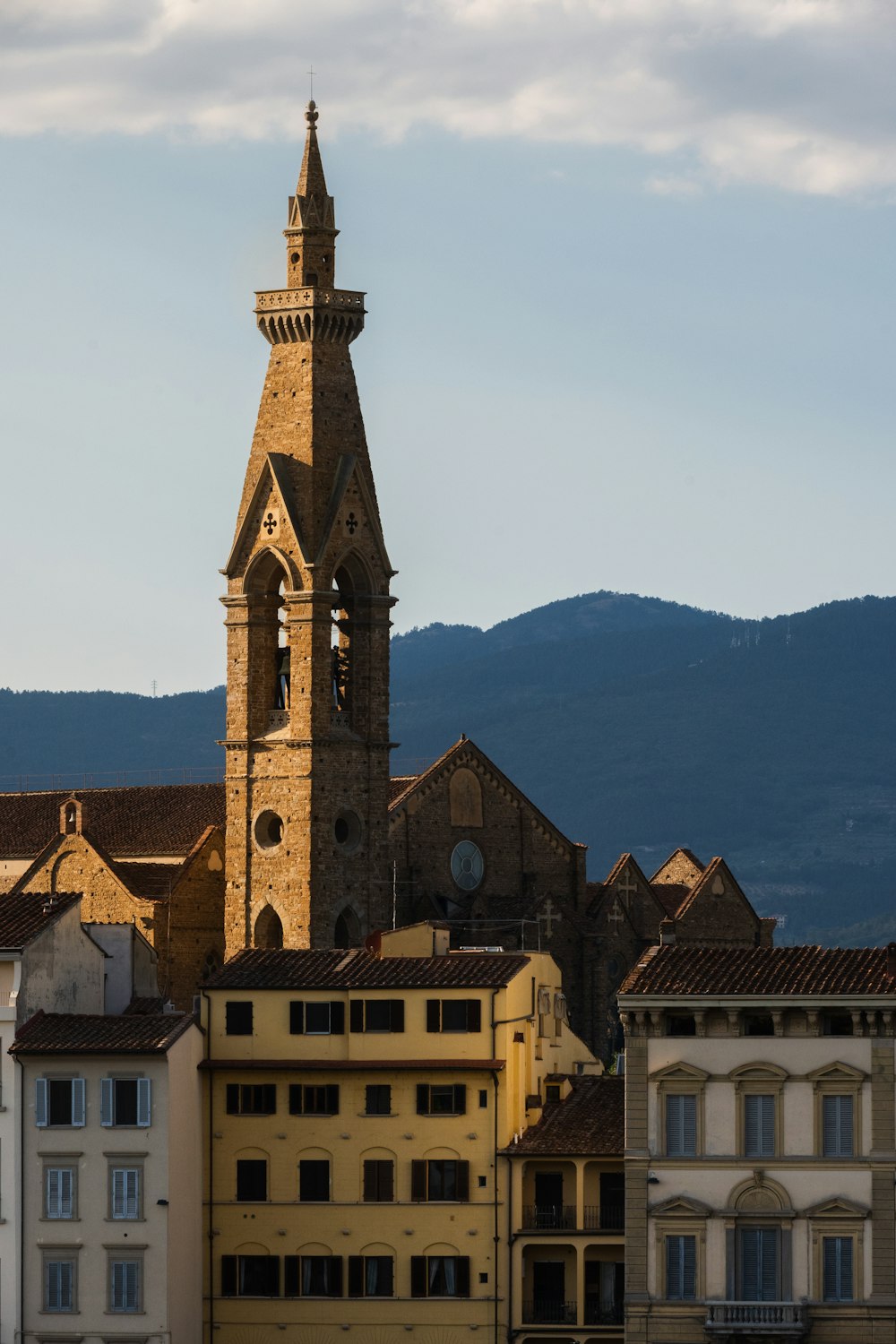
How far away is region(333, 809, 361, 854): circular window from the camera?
11369 centimetres

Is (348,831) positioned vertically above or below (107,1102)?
above

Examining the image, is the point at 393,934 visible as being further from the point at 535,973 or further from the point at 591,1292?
the point at 591,1292

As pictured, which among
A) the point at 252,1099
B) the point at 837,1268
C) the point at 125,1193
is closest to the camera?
the point at 837,1268

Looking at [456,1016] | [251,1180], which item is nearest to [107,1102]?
[251,1180]

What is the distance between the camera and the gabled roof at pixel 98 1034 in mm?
85625

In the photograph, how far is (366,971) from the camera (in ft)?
295

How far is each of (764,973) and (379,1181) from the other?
11810 millimetres

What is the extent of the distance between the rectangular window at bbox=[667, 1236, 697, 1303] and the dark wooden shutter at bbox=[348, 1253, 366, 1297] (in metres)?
9.35

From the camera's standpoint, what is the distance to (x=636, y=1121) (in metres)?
82.6

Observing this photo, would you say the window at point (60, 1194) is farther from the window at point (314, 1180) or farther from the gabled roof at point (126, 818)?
the gabled roof at point (126, 818)

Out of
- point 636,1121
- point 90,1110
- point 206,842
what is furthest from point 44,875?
point 636,1121

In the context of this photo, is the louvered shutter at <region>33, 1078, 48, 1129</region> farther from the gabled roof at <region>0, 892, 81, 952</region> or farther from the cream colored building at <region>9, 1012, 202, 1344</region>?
the gabled roof at <region>0, 892, 81, 952</region>

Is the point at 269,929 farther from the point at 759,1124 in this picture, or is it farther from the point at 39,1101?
the point at 759,1124

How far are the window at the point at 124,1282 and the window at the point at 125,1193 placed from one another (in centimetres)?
110
